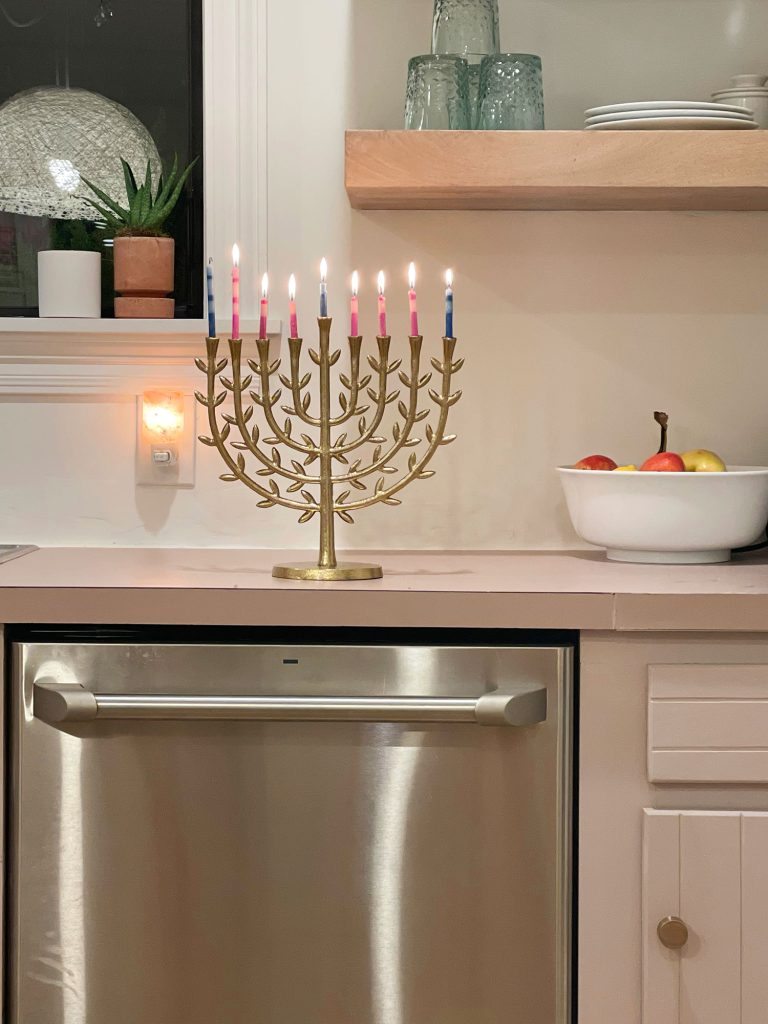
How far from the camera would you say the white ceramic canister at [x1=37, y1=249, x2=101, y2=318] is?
183 centimetres

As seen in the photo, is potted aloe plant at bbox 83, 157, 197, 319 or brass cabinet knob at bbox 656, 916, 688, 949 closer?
brass cabinet knob at bbox 656, 916, 688, 949

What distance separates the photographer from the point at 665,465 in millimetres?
1580

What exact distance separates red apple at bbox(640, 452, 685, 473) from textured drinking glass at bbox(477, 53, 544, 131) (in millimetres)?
482

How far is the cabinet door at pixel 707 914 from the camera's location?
1.33 m

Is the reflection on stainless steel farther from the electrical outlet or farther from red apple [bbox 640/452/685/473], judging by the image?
the electrical outlet

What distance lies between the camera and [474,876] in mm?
1332

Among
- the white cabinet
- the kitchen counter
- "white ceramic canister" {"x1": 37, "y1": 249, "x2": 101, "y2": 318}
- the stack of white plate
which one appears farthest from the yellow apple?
"white ceramic canister" {"x1": 37, "y1": 249, "x2": 101, "y2": 318}

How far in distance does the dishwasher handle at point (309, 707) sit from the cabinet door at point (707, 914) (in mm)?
198

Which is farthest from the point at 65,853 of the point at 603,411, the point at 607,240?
the point at 607,240

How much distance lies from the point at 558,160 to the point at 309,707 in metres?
0.79

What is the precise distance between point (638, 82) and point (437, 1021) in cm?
135

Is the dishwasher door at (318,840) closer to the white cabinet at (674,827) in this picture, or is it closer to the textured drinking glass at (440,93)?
the white cabinet at (674,827)

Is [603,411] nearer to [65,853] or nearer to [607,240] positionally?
[607,240]

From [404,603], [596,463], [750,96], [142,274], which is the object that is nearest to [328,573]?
[404,603]
